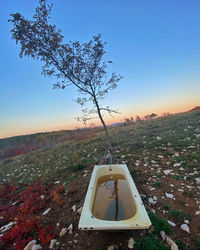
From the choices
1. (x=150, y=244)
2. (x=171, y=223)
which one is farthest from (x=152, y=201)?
(x=150, y=244)

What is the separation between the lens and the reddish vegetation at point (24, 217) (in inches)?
74.3

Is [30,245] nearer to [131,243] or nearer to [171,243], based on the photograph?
[131,243]

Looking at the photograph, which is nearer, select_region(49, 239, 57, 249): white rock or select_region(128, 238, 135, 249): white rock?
select_region(128, 238, 135, 249): white rock

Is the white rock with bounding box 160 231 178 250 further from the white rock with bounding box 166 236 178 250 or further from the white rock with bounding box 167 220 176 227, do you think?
the white rock with bounding box 167 220 176 227

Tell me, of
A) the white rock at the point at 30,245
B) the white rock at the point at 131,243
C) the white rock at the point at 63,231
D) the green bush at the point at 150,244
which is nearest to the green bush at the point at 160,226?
the green bush at the point at 150,244

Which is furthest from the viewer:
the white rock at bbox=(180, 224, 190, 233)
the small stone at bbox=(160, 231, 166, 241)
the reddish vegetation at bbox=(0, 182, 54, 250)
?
the reddish vegetation at bbox=(0, 182, 54, 250)

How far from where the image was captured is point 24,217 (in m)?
2.43

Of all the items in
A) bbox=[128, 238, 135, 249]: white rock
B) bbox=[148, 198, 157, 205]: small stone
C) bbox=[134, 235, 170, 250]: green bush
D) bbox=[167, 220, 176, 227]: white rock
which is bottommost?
bbox=[167, 220, 176, 227]: white rock

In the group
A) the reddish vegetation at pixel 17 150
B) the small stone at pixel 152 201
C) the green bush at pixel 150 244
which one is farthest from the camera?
the reddish vegetation at pixel 17 150

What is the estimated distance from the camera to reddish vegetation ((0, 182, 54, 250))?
6.19ft

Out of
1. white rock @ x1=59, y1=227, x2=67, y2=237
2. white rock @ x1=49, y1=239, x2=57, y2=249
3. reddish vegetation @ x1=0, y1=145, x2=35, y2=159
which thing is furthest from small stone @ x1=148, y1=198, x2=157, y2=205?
reddish vegetation @ x1=0, y1=145, x2=35, y2=159

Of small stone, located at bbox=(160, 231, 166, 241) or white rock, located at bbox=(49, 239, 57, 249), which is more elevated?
white rock, located at bbox=(49, 239, 57, 249)

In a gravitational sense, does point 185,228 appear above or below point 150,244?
below

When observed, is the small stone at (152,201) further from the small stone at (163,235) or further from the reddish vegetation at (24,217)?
the reddish vegetation at (24,217)
